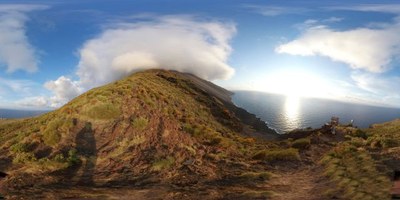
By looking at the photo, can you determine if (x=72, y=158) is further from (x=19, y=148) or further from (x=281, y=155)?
(x=281, y=155)

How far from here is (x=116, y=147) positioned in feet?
126

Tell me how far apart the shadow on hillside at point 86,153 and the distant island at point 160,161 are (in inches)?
3.7

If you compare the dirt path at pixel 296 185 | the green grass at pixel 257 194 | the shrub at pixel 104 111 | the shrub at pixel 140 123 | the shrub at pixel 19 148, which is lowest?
the green grass at pixel 257 194

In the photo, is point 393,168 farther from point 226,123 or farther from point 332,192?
point 226,123

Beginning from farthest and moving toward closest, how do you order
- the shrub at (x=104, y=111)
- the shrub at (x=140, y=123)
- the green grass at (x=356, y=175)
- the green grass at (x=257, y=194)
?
A: 1. the shrub at (x=104, y=111)
2. the shrub at (x=140, y=123)
3. the green grass at (x=257, y=194)
4. the green grass at (x=356, y=175)

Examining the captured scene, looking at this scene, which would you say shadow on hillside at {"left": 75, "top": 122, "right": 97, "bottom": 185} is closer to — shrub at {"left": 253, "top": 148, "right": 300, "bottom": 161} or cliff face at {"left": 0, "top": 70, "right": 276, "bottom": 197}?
cliff face at {"left": 0, "top": 70, "right": 276, "bottom": 197}

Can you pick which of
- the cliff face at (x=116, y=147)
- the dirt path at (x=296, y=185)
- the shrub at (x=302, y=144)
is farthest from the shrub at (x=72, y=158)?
the shrub at (x=302, y=144)

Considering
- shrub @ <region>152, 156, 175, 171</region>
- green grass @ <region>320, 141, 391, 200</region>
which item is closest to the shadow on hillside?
shrub @ <region>152, 156, 175, 171</region>

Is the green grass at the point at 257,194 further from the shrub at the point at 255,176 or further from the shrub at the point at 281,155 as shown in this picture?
the shrub at the point at 281,155

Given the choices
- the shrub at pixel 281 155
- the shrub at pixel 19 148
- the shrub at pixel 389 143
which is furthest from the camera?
the shrub at pixel 389 143

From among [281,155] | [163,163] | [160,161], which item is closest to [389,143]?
[281,155]

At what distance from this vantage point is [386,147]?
37406 millimetres

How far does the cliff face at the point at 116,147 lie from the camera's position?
30.6 metres

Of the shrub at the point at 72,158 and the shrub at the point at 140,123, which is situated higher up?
the shrub at the point at 140,123
